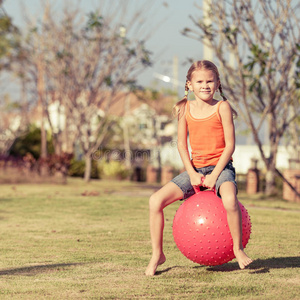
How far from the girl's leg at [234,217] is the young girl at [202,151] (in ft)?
0.04

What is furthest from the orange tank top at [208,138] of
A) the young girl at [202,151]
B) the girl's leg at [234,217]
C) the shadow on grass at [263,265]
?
the shadow on grass at [263,265]

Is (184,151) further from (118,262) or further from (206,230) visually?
(118,262)

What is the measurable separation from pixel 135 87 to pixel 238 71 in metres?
7.66

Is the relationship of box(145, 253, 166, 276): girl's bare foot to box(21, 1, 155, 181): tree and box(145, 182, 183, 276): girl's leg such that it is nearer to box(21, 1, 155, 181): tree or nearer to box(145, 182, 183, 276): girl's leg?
box(145, 182, 183, 276): girl's leg

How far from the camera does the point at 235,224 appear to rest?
18.4 ft

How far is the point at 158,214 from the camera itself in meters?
5.87

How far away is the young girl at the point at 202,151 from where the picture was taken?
19.0ft

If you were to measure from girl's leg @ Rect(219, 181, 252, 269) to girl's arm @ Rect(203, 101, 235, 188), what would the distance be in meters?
0.15

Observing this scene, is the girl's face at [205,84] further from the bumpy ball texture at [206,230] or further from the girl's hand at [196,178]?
the bumpy ball texture at [206,230]

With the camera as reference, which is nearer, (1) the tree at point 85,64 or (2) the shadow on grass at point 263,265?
(2) the shadow on grass at point 263,265

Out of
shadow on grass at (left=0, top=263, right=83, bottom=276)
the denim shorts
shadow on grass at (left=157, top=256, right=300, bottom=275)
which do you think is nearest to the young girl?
the denim shorts

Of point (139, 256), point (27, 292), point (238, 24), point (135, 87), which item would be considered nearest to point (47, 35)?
point (135, 87)

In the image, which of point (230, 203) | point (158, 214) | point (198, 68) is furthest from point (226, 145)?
point (158, 214)

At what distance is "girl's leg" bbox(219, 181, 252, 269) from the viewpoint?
18.2 feet
